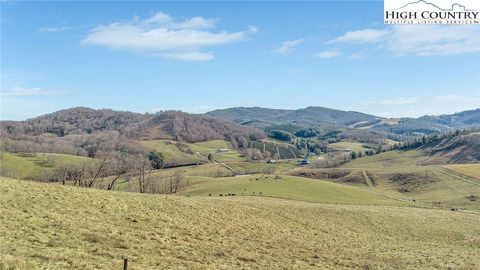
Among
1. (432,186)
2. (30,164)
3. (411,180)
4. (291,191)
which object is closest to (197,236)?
(291,191)

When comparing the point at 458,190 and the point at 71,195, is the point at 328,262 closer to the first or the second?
the point at 71,195

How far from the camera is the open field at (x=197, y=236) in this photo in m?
25.2

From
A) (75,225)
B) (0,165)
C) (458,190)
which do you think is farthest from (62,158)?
(75,225)

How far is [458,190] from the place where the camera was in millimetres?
109625

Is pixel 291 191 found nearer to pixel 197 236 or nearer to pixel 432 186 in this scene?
pixel 432 186

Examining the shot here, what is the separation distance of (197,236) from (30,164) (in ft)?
535

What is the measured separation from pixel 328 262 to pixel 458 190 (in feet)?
300

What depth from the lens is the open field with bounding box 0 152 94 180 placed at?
153 metres

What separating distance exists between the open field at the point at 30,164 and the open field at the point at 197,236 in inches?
4713

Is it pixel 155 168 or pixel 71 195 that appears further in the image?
pixel 155 168

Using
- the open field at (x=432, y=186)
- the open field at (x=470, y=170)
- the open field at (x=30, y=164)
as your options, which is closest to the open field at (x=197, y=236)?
the open field at (x=432, y=186)

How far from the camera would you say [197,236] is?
35.2 m

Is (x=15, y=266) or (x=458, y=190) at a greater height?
(x=15, y=266)

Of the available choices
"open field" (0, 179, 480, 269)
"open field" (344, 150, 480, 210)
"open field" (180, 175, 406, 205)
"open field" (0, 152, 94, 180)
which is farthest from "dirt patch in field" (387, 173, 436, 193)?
"open field" (0, 152, 94, 180)
